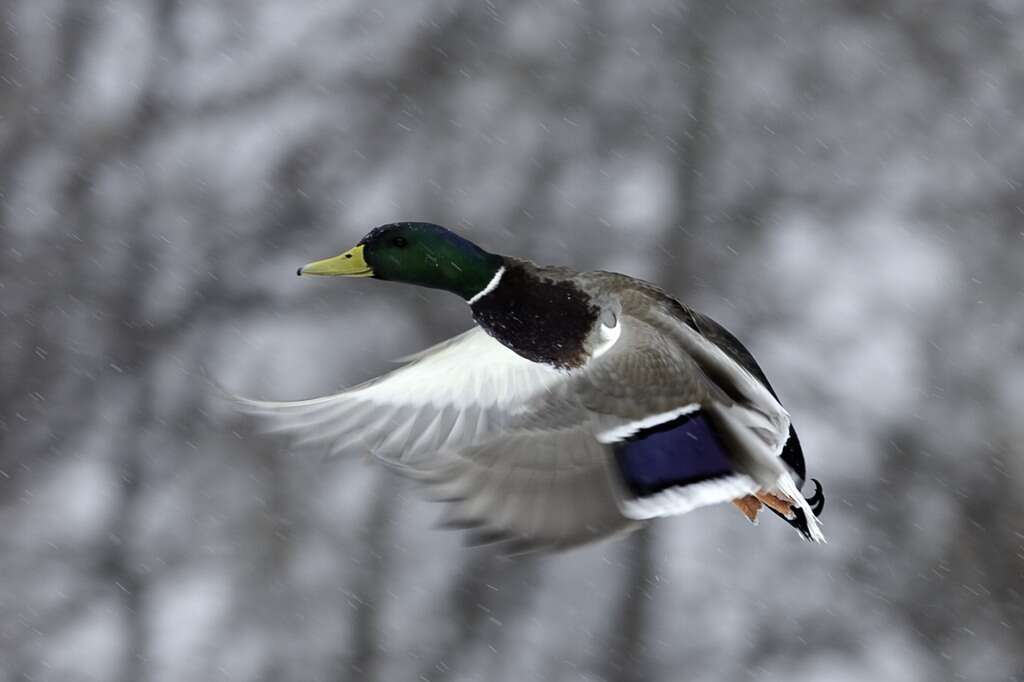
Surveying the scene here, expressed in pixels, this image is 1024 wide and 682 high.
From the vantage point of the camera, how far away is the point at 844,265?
295 centimetres

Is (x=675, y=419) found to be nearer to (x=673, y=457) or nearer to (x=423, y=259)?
(x=673, y=457)

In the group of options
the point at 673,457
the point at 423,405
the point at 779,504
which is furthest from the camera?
the point at 423,405

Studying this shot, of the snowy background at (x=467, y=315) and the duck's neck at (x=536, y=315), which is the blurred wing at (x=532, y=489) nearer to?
the duck's neck at (x=536, y=315)

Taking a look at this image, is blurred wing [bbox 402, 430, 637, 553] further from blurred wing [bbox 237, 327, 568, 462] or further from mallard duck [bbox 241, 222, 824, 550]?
blurred wing [bbox 237, 327, 568, 462]

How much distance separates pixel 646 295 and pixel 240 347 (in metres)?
1.89

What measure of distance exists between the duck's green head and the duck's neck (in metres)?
0.01

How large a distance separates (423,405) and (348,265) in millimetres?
258

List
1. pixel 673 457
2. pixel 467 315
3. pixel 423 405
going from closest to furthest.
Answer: pixel 673 457
pixel 423 405
pixel 467 315

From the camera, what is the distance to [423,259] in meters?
1.18

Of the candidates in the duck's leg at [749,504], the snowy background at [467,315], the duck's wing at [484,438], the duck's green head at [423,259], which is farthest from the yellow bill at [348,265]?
the snowy background at [467,315]

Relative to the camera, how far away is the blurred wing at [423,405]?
4.38 feet

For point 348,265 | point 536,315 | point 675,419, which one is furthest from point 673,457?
point 348,265

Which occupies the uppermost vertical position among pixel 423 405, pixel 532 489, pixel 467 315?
pixel 532 489

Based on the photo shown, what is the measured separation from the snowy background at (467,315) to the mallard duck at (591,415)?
154 cm
